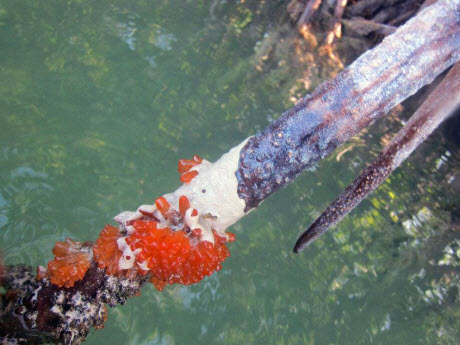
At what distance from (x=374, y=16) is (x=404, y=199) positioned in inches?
120

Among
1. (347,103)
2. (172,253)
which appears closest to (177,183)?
(172,253)

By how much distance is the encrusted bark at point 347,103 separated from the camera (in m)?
1.84

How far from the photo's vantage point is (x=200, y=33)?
5434 millimetres

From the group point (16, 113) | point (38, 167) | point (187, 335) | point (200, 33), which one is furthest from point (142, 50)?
point (187, 335)

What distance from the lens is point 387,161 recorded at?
2232mm

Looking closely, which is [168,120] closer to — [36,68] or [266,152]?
[36,68]

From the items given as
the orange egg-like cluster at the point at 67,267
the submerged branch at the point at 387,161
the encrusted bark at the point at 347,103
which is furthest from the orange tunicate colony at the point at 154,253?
the submerged branch at the point at 387,161

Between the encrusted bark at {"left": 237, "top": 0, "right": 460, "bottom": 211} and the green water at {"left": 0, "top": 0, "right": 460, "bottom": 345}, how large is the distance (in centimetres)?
176

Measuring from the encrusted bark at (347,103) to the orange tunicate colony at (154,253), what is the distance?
349 mm

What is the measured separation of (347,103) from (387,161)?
1.91ft

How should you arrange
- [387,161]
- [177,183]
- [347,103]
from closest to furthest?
[347,103] < [387,161] < [177,183]

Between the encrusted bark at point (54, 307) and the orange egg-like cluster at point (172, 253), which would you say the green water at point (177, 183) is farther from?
the orange egg-like cluster at point (172, 253)

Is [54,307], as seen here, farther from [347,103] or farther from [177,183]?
[177,183]

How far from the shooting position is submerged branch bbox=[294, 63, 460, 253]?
2176 millimetres
